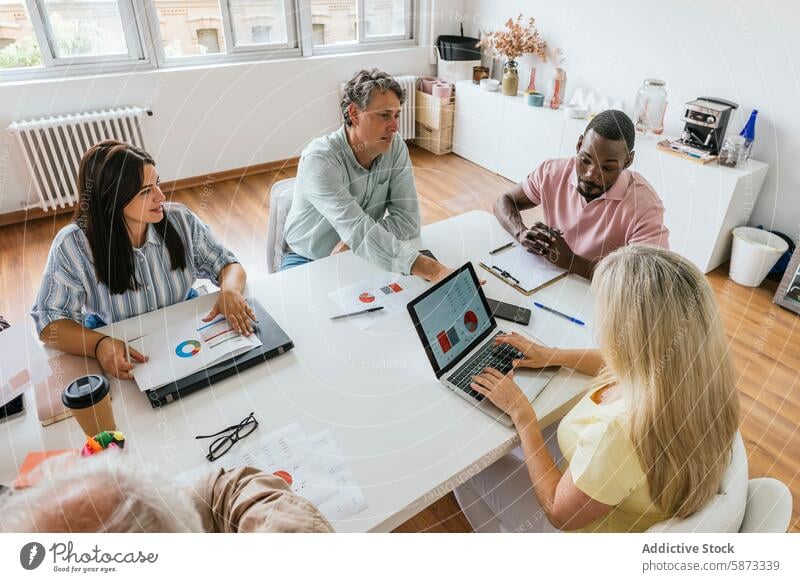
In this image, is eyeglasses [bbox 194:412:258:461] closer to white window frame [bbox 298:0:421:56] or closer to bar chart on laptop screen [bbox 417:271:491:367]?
bar chart on laptop screen [bbox 417:271:491:367]

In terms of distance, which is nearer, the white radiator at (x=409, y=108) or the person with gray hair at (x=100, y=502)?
the person with gray hair at (x=100, y=502)

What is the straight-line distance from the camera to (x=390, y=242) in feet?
5.36

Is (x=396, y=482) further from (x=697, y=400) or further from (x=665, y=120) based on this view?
(x=665, y=120)

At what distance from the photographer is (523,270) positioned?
1704 mm

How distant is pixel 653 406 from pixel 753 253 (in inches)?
96.9

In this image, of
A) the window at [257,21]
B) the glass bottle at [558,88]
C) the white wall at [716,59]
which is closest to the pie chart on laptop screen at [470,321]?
the white wall at [716,59]

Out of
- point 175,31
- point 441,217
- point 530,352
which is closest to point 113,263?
point 530,352

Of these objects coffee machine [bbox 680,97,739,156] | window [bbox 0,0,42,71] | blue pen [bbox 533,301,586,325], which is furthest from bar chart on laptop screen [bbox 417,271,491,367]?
window [bbox 0,0,42,71]

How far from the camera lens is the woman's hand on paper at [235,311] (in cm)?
137

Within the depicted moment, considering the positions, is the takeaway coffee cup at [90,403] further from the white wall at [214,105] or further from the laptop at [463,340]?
the white wall at [214,105]

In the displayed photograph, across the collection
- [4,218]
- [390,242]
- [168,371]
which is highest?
[390,242]

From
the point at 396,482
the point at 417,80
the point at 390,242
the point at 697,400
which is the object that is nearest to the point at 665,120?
the point at 417,80

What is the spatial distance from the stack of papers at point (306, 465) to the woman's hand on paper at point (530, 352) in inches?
20.7
